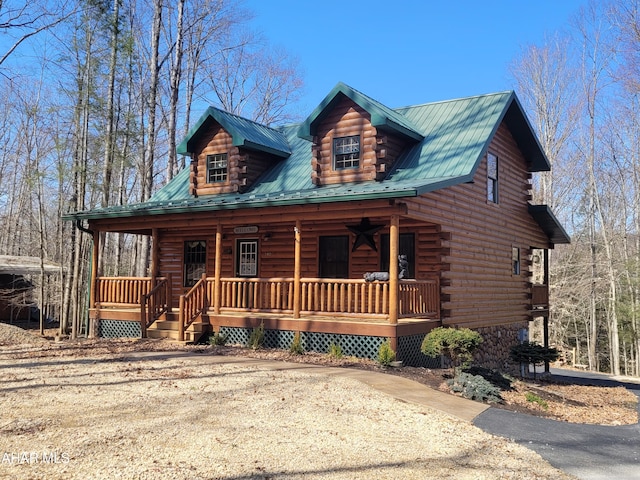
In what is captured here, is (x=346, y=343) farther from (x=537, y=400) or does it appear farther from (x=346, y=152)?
(x=346, y=152)

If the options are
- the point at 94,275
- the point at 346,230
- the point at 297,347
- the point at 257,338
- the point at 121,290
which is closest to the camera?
the point at 297,347

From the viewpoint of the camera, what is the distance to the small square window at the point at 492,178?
56.6 feet

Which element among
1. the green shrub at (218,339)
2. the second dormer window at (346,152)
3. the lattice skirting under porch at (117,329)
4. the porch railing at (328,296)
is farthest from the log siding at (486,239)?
the lattice skirting under porch at (117,329)

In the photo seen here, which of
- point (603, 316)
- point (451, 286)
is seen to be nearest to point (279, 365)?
point (451, 286)

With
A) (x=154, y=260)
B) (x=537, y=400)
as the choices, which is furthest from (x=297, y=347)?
(x=154, y=260)

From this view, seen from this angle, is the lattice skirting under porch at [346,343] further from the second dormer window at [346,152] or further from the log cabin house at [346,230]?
the second dormer window at [346,152]

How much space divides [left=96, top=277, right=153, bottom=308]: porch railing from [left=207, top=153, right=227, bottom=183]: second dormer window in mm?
3917

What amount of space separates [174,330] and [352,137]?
23.8 ft

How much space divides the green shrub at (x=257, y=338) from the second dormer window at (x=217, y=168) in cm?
587

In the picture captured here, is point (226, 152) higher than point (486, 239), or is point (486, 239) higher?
point (226, 152)

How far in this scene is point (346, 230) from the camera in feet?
54.0

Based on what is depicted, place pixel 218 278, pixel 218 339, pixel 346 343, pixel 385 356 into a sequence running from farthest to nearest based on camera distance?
pixel 218 278, pixel 218 339, pixel 346 343, pixel 385 356

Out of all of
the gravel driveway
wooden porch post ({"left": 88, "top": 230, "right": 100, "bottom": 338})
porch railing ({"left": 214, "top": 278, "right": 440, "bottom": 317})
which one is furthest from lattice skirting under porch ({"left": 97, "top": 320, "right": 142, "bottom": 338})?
the gravel driveway

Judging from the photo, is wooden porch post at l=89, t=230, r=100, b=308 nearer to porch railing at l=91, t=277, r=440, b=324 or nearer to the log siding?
porch railing at l=91, t=277, r=440, b=324
